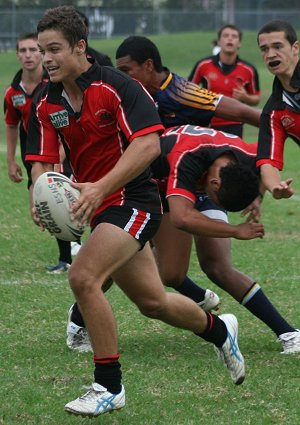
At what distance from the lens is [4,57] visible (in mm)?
41500

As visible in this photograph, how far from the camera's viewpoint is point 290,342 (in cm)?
658

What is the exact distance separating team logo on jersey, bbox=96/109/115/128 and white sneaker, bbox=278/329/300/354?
2.01 meters

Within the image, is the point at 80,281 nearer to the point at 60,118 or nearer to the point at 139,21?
the point at 60,118

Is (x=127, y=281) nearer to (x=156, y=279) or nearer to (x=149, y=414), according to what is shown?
(x=156, y=279)

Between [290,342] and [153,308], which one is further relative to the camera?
[290,342]

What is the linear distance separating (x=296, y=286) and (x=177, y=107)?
2.21 m

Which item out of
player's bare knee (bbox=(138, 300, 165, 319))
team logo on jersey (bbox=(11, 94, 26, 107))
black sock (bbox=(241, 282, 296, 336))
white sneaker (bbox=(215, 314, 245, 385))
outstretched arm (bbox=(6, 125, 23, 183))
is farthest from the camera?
team logo on jersey (bbox=(11, 94, 26, 107))

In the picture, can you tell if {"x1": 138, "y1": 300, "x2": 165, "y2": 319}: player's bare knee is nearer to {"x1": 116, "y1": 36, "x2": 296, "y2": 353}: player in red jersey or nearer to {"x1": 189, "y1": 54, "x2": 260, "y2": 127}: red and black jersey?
{"x1": 116, "y1": 36, "x2": 296, "y2": 353}: player in red jersey

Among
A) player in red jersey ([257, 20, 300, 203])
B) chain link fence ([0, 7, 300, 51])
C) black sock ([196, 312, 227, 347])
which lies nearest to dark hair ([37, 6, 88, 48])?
player in red jersey ([257, 20, 300, 203])

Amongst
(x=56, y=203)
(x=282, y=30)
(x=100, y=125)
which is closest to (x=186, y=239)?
(x=282, y=30)

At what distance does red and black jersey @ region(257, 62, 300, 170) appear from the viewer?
6.55 metres

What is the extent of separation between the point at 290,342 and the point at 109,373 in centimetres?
174

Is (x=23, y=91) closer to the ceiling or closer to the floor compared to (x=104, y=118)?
closer to the floor

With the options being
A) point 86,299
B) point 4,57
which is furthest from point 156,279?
point 4,57
